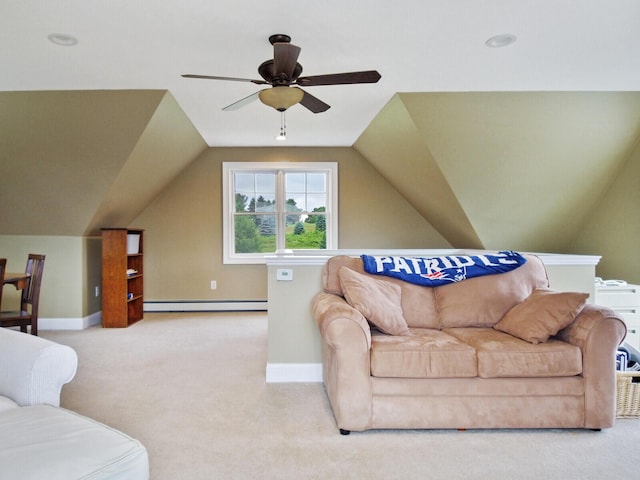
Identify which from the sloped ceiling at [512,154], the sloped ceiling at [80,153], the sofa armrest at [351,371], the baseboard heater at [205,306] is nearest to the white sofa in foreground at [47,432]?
the sofa armrest at [351,371]

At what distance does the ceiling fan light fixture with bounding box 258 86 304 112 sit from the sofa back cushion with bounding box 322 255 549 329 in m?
1.18

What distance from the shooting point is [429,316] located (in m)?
2.88

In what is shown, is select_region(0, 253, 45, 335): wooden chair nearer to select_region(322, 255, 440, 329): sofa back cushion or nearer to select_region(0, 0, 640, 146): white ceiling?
select_region(0, 0, 640, 146): white ceiling

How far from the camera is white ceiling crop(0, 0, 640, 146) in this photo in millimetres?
2469

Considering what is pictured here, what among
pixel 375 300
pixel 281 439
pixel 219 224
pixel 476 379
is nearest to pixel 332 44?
pixel 375 300

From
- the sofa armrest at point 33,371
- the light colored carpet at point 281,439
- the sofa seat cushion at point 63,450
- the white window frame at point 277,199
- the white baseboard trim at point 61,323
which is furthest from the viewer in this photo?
the white window frame at point 277,199

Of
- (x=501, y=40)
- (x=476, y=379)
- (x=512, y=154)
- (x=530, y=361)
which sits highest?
(x=501, y=40)

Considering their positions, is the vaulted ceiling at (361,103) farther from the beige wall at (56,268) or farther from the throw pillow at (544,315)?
the throw pillow at (544,315)

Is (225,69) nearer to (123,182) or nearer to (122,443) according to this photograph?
(123,182)

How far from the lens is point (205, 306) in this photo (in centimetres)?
618

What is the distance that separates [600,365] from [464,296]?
852 mm

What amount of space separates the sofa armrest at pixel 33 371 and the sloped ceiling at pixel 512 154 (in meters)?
3.48

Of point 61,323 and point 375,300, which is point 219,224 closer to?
point 61,323

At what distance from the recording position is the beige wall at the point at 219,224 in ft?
20.2
